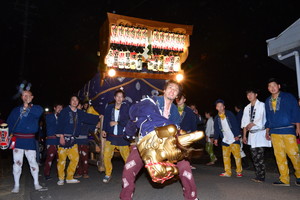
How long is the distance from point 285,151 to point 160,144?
A: 3.76 metres

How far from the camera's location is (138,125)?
318cm

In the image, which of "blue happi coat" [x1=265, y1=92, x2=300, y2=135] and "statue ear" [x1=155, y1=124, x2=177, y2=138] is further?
"blue happi coat" [x1=265, y1=92, x2=300, y2=135]

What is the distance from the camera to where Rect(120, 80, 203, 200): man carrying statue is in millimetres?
2627

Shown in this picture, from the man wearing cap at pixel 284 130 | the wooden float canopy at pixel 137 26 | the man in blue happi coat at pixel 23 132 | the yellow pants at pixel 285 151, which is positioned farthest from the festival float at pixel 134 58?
the yellow pants at pixel 285 151

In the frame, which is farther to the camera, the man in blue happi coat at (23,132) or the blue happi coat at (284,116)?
the blue happi coat at (284,116)

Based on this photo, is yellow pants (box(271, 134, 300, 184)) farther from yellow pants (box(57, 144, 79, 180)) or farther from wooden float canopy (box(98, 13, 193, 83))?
yellow pants (box(57, 144, 79, 180))

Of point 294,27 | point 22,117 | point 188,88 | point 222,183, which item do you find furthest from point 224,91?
point 22,117

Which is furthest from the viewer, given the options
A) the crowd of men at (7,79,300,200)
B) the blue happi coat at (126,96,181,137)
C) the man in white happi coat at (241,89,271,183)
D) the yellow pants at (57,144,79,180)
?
the yellow pants at (57,144,79,180)

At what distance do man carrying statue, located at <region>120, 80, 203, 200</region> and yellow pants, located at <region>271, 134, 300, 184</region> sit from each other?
2991 millimetres

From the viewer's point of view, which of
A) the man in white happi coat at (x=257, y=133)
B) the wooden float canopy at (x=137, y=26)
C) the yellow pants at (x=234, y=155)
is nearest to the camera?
the man in white happi coat at (x=257, y=133)

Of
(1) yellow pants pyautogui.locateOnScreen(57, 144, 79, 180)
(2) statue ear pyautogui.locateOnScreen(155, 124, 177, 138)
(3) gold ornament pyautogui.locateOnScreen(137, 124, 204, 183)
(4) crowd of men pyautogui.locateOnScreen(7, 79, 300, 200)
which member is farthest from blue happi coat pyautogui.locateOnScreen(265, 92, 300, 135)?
(1) yellow pants pyautogui.locateOnScreen(57, 144, 79, 180)

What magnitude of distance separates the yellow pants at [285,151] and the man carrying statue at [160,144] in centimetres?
299

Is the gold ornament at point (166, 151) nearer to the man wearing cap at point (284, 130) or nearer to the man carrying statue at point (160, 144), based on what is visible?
the man carrying statue at point (160, 144)

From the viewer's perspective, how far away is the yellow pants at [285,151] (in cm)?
504
